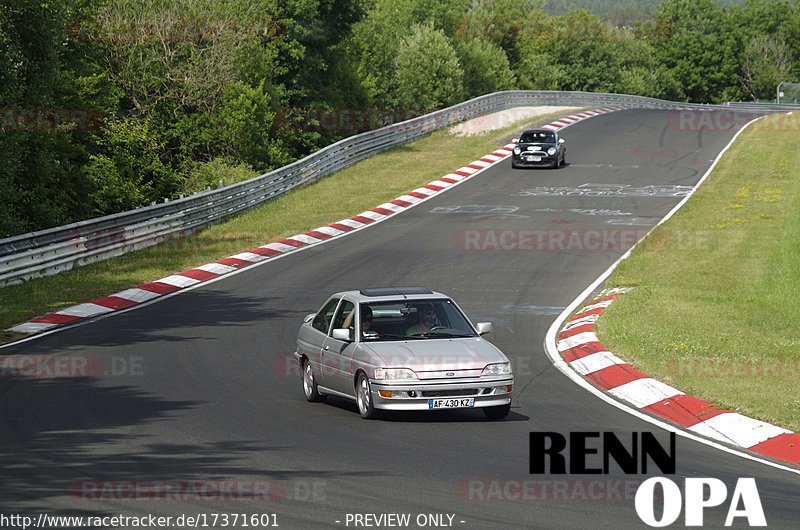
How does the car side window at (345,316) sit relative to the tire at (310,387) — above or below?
above

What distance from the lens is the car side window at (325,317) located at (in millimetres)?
14146

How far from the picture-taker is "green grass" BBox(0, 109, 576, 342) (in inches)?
918

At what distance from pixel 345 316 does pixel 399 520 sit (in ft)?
19.4

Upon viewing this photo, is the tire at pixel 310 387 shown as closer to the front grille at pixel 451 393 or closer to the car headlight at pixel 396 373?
the car headlight at pixel 396 373

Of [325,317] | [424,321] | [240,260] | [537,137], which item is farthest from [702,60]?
[424,321]

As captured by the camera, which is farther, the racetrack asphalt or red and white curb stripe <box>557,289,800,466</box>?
red and white curb stripe <box>557,289,800,466</box>

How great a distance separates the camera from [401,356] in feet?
40.3

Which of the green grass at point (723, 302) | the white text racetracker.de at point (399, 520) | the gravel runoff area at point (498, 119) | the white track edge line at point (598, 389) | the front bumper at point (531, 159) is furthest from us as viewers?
the gravel runoff area at point (498, 119)

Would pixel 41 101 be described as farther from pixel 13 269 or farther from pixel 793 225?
pixel 793 225

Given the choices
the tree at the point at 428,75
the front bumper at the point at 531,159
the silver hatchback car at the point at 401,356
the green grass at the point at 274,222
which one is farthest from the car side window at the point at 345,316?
the tree at the point at 428,75

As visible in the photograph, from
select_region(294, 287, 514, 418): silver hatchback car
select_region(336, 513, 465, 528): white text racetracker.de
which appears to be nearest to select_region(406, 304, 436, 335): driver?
select_region(294, 287, 514, 418): silver hatchback car

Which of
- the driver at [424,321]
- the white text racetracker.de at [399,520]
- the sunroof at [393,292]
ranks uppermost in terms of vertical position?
the sunroof at [393,292]

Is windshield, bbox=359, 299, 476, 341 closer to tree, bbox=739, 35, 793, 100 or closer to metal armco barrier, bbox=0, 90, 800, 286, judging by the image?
metal armco barrier, bbox=0, 90, 800, 286

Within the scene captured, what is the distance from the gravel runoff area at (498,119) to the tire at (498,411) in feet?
145
